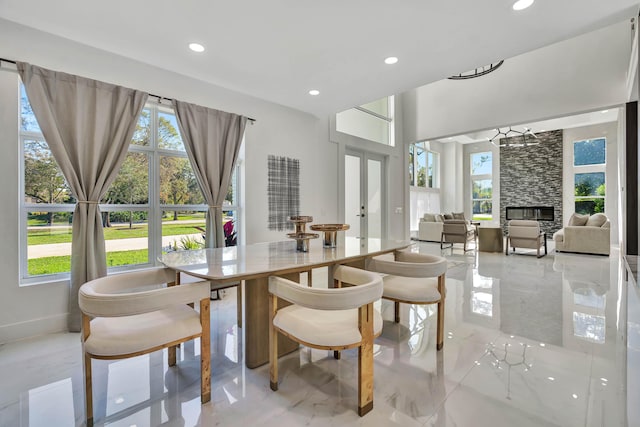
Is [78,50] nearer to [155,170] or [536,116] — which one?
[155,170]

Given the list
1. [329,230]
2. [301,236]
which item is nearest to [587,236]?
[329,230]

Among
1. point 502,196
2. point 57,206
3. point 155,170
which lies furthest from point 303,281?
point 502,196

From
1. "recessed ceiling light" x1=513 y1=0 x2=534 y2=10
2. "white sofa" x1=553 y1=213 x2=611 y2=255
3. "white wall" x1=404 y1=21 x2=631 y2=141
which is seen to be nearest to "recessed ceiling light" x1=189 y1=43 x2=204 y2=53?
"recessed ceiling light" x1=513 y1=0 x2=534 y2=10

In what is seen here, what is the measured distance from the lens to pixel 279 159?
4.23 meters

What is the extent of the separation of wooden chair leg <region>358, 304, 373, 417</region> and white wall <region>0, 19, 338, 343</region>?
2723mm

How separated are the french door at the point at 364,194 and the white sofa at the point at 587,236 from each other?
156 inches

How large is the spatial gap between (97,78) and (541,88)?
622 centimetres

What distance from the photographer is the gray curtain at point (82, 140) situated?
2.41 meters

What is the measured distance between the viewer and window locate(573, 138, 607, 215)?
820cm

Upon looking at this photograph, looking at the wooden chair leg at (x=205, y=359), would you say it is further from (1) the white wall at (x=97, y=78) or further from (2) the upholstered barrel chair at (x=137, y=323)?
(1) the white wall at (x=97, y=78)

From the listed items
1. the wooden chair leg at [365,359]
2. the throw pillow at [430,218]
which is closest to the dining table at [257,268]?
the wooden chair leg at [365,359]

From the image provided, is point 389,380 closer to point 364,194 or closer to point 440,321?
point 440,321

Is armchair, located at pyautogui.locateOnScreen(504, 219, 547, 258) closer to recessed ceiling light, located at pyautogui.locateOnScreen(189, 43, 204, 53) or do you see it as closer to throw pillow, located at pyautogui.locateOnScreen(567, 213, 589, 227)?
throw pillow, located at pyautogui.locateOnScreen(567, 213, 589, 227)

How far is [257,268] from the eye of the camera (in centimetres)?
162
